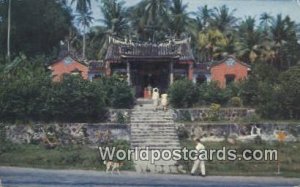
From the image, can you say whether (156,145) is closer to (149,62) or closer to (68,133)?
(68,133)

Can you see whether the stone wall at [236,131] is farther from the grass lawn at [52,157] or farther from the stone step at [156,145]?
the grass lawn at [52,157]

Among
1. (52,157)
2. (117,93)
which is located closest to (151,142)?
(52,157)

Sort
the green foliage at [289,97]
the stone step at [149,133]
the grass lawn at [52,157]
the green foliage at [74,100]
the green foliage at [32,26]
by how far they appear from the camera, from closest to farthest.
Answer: the grass lawn at [52,157] < the stone step at [149,133] < the green foliage at [74,100] < the green foliage at [289,97] < the green foliage at [32,26]

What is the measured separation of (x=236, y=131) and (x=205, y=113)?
10.8 ft

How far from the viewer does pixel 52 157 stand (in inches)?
958

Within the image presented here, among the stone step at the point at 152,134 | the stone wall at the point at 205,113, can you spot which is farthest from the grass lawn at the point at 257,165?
the stone wall at the point at 205,113

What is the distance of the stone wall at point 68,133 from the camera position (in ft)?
93.5

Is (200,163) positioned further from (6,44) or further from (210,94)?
(6,44)

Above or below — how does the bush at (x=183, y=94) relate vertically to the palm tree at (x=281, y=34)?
below

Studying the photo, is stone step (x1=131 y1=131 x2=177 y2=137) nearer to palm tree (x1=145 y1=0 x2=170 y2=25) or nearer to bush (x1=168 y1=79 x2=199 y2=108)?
bush (x1=168 y1=79 x2=199 y2=108)

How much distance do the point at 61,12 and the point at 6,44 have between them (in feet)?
22.7

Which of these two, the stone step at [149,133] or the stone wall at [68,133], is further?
the stone wall at [68,133]

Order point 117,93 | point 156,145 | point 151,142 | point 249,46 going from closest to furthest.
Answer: point 156,145 → point 151,142 → point 117,93 → point 249,46

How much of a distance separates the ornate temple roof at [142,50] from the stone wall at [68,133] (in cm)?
1214
